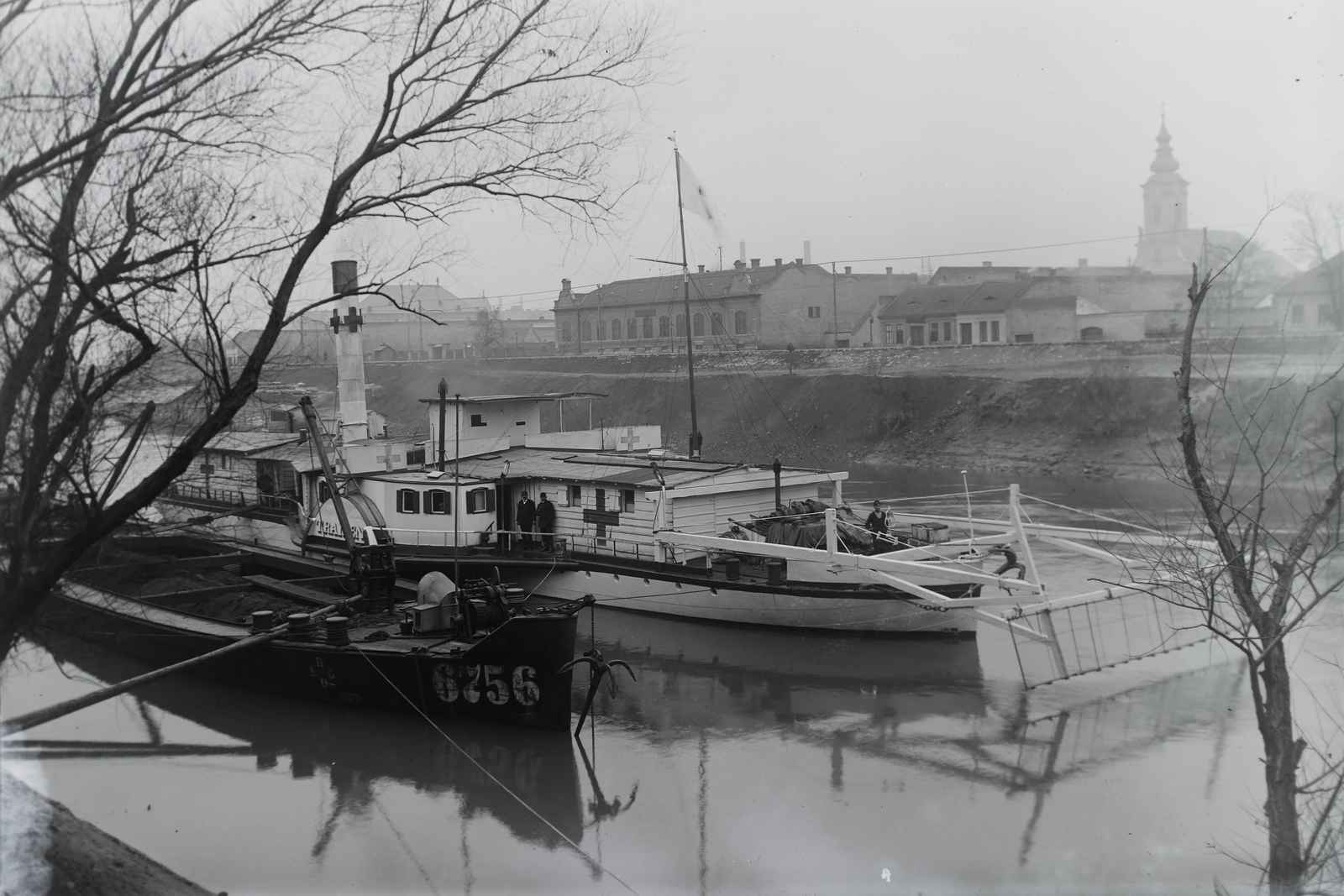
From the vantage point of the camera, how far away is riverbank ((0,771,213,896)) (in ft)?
21.9

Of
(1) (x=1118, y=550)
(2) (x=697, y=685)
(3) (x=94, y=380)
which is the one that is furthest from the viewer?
(1) (x=1118, y=550)

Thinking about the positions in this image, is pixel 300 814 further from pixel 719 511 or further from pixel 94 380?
pixel 719 511

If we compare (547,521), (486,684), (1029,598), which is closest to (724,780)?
(486,684)

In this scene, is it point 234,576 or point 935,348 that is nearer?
point 234,576

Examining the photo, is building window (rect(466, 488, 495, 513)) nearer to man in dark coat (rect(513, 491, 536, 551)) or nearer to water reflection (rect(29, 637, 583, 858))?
man in dark coat (rect(513, 491, 536, 551))

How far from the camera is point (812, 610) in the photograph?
61.7ft

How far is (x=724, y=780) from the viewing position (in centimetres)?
1229

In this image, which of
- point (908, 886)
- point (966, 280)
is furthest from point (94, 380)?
point (966, 280)

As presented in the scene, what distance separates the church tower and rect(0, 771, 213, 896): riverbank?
63.0 metres

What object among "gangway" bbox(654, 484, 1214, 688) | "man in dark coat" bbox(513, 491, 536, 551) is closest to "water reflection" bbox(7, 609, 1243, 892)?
"gangway" bbox(654, 484, 1214, 688)

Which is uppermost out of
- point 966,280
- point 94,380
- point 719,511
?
point 966,280

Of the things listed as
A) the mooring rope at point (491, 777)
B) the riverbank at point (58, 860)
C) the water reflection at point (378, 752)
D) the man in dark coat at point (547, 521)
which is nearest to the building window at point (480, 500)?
the man in dark coat at point (547, 521)

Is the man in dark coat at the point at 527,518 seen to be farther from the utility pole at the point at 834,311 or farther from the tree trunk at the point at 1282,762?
the utility pole at the point at 834,311

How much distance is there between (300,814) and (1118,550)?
1706cm
